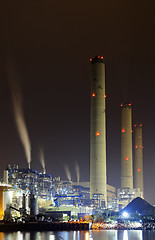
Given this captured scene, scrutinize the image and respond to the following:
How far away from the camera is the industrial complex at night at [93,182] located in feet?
335

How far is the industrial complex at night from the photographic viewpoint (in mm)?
102250

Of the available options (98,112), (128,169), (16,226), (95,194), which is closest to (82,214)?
(95,194)

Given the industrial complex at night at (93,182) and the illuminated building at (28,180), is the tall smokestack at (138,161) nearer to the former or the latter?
the industrial complex at night at (93,182)

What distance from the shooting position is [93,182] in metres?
126

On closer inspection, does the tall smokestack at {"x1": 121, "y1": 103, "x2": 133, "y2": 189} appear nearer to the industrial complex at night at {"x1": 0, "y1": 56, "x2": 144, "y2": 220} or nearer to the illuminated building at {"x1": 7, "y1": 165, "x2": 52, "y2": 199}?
the industrial complex at night at {"x1": 0, "y1": 56, "x2": 144, "y2": 220}

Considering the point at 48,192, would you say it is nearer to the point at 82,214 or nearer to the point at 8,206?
the point at 82,214

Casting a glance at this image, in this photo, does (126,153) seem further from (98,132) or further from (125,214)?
(125,214)

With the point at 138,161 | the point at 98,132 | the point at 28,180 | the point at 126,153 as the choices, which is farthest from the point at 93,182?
the point at 138,161

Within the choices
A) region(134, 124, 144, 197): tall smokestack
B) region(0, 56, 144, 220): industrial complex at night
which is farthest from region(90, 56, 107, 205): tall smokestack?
region(134, 124, 144, 197): tall smokestack

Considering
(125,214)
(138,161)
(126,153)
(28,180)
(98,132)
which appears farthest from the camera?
(138,161)

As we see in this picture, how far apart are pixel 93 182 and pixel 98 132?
1219 centimetres

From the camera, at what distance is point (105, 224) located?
99.9 m

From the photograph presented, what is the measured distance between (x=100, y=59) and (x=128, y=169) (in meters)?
42.5

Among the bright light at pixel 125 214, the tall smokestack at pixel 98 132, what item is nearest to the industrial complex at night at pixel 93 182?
the tall smokestack at pixel 98 132
